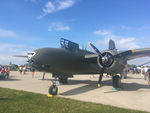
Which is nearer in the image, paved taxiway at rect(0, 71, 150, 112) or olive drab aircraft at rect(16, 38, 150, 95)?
paved taxiway at rect(0, 71, 150, 112)

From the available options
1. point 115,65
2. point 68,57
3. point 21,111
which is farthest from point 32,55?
point 115,65

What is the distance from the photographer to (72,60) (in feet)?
35.1

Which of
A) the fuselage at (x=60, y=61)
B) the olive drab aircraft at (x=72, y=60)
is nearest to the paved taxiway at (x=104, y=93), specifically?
the olive drab aircraft at (x=72, y=60)

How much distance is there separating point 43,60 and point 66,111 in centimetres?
403

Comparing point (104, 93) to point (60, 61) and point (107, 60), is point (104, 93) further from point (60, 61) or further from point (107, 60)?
point (60, 61)

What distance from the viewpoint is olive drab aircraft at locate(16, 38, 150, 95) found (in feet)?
27.3

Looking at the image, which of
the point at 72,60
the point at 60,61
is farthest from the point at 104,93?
the point at 60,61

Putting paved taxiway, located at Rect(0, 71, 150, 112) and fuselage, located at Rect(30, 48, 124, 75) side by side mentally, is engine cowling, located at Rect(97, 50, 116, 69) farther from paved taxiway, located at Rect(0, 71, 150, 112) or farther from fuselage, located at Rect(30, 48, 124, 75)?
paved taxiway, located at Rect(0, 71, 150, 112)

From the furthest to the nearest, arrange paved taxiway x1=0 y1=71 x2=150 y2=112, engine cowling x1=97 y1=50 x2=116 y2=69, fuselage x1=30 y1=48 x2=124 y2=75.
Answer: engine cowling x1=97 y1=50 x2=116 y2=69, fuselage x1=30 y1=48 x2=124 y2=75, paved taxiway x1=0 y1=71 x2=150 y2=112

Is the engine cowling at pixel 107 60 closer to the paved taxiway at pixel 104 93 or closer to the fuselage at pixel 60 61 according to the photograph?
the fuselage at pixel 60 61

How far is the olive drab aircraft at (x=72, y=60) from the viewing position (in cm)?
832

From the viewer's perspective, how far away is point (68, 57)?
10281 millimetres

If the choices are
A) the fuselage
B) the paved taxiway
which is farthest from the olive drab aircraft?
the paved taxiway

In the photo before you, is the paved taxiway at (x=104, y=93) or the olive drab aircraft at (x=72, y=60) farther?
the olive drab aircraft at (x=72, y=60)
